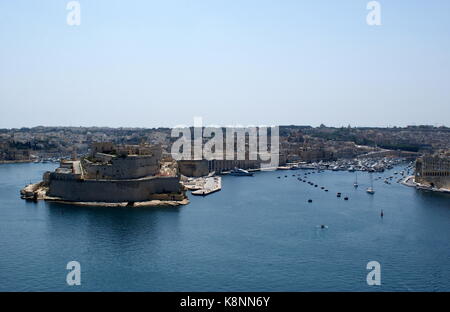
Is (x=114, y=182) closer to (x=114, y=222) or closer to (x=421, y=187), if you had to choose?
(x=114, y=222)

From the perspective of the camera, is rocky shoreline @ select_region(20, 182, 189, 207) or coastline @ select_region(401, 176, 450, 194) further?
coastline @ select_region(401, 176, 450, 194)

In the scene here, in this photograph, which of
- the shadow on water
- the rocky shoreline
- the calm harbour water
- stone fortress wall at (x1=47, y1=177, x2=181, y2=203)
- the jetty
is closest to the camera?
the calm harbour water

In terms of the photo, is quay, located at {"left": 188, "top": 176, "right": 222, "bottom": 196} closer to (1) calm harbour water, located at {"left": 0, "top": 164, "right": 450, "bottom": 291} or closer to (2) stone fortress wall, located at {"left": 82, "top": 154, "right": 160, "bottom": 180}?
(1) calm harbour water, located at {"left": 0, "top": 164, "right": 450, "bottom": 291}

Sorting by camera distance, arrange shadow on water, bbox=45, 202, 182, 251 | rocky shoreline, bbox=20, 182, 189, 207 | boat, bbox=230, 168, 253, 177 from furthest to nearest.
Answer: boat, bbox=230, 168, 253, 177, rocky shoreline, bbox=20, 182, 189, 207, shadow on water, bbox=45, 202, 182, 251

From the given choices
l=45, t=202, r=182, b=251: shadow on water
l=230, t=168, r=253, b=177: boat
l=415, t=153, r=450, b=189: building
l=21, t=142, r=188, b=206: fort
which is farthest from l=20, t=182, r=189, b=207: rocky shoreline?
l=415, t=153, r=450, b=189: building

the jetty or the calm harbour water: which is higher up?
the jetty
